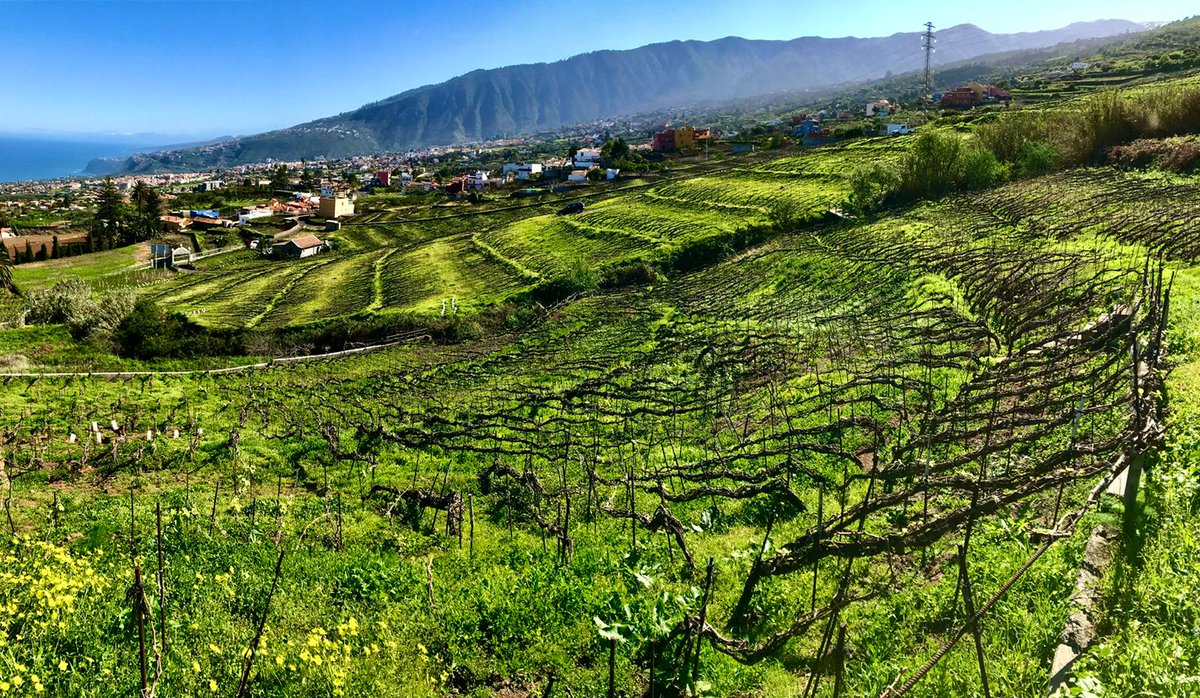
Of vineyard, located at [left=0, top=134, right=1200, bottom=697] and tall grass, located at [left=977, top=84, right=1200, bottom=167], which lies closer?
vineyard, located at [left=0, top=134, right=1200, bottom=697]

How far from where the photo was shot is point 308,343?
154 feet

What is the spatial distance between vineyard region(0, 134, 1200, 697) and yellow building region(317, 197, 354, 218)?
262 feet

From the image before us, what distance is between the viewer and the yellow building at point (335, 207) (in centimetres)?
10975

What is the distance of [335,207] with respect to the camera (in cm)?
10962

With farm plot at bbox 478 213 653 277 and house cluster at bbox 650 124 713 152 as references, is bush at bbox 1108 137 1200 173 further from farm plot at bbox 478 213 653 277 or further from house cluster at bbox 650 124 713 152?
house cluster at bbox 650 124 713 152

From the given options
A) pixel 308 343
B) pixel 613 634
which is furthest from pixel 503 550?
pixel 308 343

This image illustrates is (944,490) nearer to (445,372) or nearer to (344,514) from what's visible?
(344,514)

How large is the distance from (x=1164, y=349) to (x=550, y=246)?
5836 centimetres

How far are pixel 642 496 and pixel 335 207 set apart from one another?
110 metres

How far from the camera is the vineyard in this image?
7.72 meters

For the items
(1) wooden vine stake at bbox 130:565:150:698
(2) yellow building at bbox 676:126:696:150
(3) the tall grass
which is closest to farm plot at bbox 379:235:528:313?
(1) wooden vine stake at bbox 130:565:150:698

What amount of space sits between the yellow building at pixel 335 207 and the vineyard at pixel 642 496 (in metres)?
80.0

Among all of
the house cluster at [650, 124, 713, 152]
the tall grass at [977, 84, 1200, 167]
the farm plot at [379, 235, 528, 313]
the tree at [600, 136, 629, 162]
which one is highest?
the house cluster at [650, 124, 713, 152]

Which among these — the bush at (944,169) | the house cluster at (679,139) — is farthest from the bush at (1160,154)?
the house cluster at (679,139)
